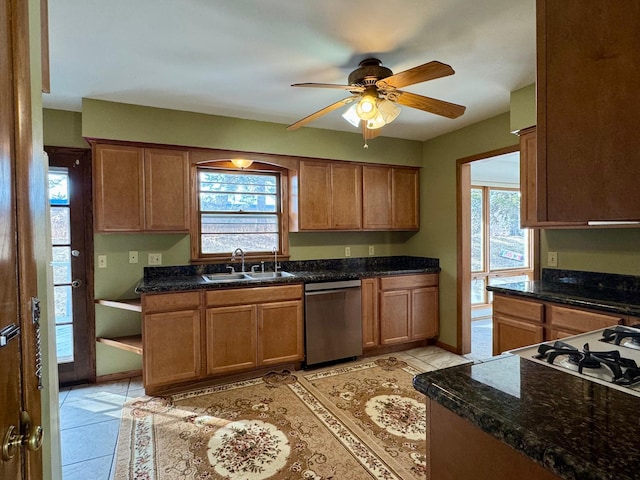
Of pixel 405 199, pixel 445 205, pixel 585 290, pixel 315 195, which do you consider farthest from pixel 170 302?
pixel 585 290

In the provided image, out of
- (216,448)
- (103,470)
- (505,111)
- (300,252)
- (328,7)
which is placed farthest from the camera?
(300,252)

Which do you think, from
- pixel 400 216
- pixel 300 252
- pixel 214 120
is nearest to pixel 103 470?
pixel 300 252

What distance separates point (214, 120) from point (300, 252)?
165cm

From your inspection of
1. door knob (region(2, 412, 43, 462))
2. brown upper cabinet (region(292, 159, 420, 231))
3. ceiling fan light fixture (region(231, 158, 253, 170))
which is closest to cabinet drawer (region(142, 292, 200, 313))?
brown upper cabinet (region(292, 159, 420, 231))

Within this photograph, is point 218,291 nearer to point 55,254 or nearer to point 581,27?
point 55,254

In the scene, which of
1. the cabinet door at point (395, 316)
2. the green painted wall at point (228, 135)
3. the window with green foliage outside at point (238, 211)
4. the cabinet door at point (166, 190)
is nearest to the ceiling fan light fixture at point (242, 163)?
the window with green foliage outside at point (238, 211)

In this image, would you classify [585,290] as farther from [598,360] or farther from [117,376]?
[117,376]

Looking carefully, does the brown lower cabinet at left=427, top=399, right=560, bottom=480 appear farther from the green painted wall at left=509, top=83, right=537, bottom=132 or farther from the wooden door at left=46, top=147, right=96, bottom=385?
the wooden door at left=46, top=147, right=96, bottom=385

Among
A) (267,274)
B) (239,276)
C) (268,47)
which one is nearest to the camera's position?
(268,47)

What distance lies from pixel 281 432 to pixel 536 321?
6.32ft

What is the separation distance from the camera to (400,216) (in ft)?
13.9

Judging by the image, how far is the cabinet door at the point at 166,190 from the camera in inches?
122

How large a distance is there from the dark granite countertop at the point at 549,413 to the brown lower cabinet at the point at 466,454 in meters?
0.05

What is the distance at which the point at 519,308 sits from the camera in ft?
8.44
